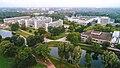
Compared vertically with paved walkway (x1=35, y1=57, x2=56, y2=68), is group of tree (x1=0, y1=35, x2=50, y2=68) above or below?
above

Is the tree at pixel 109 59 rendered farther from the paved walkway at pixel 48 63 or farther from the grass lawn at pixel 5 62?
the grass lawn at pixel 5 62

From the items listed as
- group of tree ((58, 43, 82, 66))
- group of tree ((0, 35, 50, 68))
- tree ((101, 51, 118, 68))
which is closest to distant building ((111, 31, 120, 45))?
tree ((101, 51, 118, 68))

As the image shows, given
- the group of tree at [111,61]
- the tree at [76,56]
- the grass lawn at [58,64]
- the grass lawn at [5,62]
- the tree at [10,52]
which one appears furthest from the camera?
the tree at [10,52]

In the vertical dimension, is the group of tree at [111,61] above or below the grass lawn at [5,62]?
above

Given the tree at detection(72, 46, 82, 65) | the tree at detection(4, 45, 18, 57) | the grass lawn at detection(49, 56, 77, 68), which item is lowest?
the grass lawn at detection(49, 56, 77, 68)

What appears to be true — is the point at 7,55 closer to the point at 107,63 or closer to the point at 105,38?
the point at 107,63

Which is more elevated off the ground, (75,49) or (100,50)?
(75,49)

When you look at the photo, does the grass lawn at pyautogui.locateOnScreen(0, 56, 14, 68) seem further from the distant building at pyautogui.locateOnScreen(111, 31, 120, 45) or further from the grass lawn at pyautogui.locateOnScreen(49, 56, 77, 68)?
the distant building at pyautogui.locateOnScreen(111, 31, 120, 45)

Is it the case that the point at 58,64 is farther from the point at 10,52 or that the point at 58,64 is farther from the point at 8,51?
the point at 8,51

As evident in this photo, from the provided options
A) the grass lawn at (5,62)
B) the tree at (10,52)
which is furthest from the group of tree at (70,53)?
the tree at (10,52)

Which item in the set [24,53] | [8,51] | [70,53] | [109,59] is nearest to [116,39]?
[109,59]

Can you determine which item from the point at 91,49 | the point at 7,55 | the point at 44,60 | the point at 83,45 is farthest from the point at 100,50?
the point at 7,55
